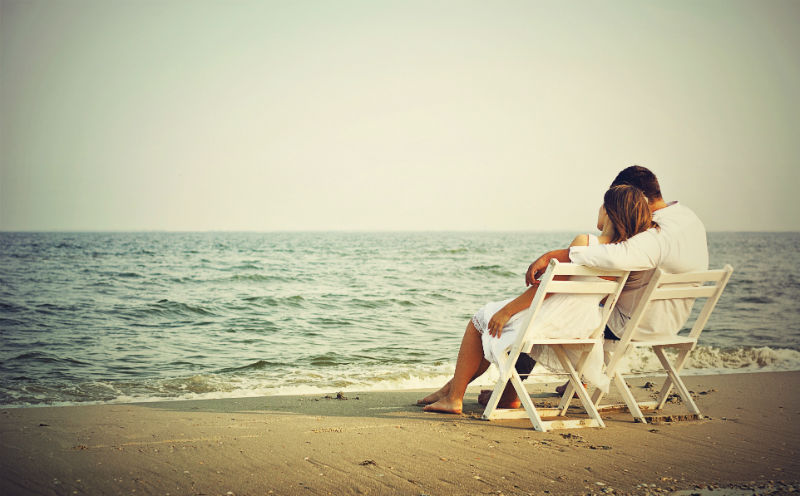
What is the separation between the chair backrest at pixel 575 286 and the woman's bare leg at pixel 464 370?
0.59 metres

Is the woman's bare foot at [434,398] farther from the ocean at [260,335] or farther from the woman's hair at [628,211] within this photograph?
the woman's hair at [628,211]

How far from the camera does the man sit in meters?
3.96

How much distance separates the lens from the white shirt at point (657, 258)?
3.94 m

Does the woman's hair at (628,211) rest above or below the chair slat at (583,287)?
above

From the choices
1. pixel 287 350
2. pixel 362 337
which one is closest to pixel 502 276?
pixel 362 337

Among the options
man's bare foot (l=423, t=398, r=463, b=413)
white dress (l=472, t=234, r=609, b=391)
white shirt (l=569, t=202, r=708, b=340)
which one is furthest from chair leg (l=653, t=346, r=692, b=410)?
man's bare foot (l=423, t=398, r=463, b=413)

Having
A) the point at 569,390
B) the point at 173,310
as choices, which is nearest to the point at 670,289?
the point at 569,390

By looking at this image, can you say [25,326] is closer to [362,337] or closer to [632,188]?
[362,337]

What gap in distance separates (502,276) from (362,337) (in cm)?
1465

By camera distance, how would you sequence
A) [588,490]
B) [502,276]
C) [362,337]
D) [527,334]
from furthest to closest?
[502,276] < [362,337] < [527,334] < [588,490]

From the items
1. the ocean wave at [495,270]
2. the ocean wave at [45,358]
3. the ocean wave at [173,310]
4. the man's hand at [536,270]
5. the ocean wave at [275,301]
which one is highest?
the man's hand at [536,270]

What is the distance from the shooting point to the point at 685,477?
11.0ft

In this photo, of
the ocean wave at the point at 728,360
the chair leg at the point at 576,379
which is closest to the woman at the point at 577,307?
the chair leg at the point at 576,379

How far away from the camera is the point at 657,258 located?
13.7 feet
